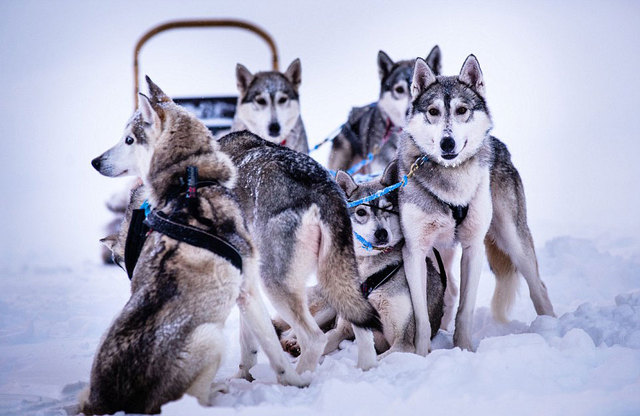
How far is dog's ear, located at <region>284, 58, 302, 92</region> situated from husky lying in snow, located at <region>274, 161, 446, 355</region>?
194 centimetres

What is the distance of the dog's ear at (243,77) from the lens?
15.4ft

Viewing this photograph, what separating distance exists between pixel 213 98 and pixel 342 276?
400cm

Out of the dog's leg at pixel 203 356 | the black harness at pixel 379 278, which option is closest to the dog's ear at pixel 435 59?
the black harness at pixel 379 278

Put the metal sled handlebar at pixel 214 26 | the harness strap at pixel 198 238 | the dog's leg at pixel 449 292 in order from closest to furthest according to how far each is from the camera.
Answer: the harness strap at pixel 198 238 < the dog's leg at pixel 449 292 < the metal sled handlebar at pixel 214 26

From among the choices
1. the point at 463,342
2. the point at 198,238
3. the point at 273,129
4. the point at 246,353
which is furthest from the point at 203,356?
the point at 273,129

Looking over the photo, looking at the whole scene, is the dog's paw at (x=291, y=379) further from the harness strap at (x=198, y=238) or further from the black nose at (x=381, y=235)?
the black nose at (x=381, y=235)

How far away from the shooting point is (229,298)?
6.98 ft

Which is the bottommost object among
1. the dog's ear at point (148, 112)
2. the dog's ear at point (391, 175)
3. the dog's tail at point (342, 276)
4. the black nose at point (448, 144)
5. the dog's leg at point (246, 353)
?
the dog's leg at point (246, 353)

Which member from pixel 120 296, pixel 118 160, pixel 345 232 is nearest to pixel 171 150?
pixel 118 160

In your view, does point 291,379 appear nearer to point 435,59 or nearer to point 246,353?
point 246,353

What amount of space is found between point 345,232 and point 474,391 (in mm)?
867


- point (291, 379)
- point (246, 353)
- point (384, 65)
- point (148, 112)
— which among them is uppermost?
point (384, 65)

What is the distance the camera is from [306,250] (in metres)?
2.46

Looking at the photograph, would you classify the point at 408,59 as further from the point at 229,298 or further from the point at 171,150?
the point at 229,298
